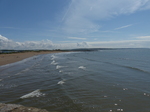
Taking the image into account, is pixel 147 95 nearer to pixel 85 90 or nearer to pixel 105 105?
pixel 105 105

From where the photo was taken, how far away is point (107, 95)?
8.11 metres

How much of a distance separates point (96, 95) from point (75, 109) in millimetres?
2454

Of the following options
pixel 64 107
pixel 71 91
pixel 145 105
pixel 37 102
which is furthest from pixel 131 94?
pixel 37 102

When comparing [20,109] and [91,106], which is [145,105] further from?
[20,109]

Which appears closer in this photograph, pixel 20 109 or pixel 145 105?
pixel 20 109

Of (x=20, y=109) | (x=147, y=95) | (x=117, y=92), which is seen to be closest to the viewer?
(x=20, y=109)

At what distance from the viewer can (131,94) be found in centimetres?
830

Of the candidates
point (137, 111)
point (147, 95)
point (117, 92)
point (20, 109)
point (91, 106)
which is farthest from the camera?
point (117, 92)

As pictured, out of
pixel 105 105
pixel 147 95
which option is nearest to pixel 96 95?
pixel 105 105

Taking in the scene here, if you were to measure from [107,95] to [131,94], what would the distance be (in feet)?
5.68

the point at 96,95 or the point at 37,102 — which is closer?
the point at 37,102

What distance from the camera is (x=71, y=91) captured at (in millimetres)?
9008

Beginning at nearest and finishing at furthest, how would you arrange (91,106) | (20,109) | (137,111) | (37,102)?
(20,109) → (137,111) → (91,106) → (37,102)

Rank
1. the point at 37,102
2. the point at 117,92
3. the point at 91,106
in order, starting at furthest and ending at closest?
1. the point at 117,92
2. the point at 37,102
3. the point at 91,106
